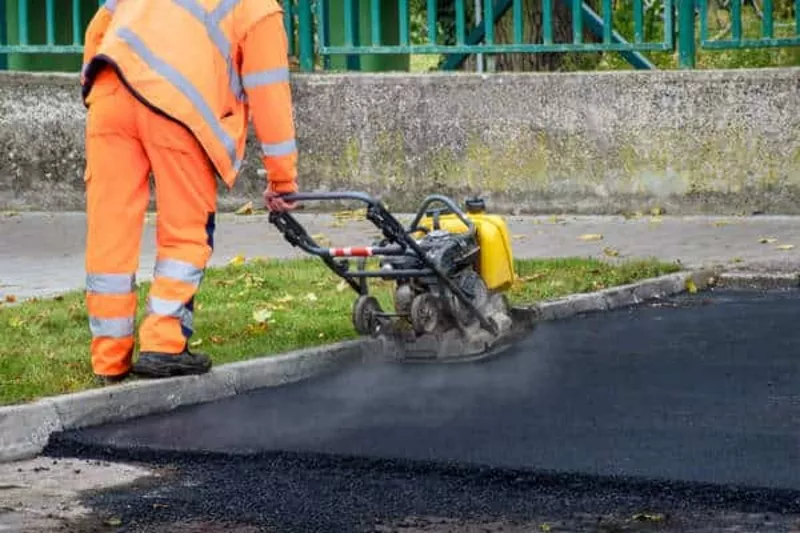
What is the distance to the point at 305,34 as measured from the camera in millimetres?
15820

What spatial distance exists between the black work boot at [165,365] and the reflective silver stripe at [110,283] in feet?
0.87

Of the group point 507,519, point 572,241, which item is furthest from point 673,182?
point 507,519

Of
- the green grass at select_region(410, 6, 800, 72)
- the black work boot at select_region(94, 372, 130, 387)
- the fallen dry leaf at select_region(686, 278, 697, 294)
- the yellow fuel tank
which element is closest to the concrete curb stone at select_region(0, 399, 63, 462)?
the black work boot at select_region(94, 372, 130, 387)

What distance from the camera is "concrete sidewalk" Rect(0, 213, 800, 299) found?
40.4 ft

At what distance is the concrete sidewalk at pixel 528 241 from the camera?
485 inches

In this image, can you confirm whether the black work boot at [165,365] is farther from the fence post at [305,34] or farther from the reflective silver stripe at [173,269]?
the fence post at [305,34]

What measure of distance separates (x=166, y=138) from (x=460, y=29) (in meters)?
7.01

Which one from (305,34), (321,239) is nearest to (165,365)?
(321,239)

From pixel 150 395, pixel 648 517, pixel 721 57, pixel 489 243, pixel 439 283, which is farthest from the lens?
pixel 721 57

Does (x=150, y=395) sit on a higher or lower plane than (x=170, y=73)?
lower

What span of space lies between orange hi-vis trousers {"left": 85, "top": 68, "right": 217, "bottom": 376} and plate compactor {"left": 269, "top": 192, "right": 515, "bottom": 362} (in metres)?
0.60

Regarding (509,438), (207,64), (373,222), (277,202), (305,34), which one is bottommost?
(509,438)

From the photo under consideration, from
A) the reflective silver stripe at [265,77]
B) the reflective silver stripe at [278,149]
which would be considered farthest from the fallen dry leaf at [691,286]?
the reflective silver stripe at [265,77]

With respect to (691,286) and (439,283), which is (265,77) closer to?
(439,283)
